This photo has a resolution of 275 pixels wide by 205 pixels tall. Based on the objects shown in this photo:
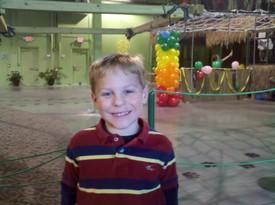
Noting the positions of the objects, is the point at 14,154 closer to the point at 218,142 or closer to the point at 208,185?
the point at 208,185

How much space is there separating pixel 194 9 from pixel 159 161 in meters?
1.90

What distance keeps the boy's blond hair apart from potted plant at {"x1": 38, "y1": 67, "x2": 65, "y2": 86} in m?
15.0

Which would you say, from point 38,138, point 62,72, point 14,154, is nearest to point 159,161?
point 14,154

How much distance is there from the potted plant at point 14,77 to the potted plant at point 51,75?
975 millimetres

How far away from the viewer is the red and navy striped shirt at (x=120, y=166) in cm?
122

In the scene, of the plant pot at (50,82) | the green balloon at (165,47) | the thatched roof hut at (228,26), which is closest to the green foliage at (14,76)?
the plant pot at (50,82)

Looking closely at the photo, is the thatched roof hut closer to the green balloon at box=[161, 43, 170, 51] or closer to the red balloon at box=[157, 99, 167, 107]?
the green balloon at box=[161, 43, 170, 51]

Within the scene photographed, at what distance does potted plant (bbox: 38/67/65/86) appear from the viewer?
1577 centimetres

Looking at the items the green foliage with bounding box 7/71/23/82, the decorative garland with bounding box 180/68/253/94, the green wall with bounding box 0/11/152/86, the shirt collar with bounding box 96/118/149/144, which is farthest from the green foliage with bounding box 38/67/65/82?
the shirt collar with bounding box 96/118/149/144

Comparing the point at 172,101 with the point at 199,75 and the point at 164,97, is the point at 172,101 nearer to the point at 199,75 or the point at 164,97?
the point at 164,97

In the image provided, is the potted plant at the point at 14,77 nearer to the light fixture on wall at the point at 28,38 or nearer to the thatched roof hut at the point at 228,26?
the light fixture on wall at the point at 28,38

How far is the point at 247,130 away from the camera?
19.6 ft

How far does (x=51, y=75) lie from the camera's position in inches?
621

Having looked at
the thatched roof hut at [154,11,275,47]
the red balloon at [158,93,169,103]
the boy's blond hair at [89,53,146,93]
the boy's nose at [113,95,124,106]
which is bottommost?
the red balloon at [158,93,169,103]
